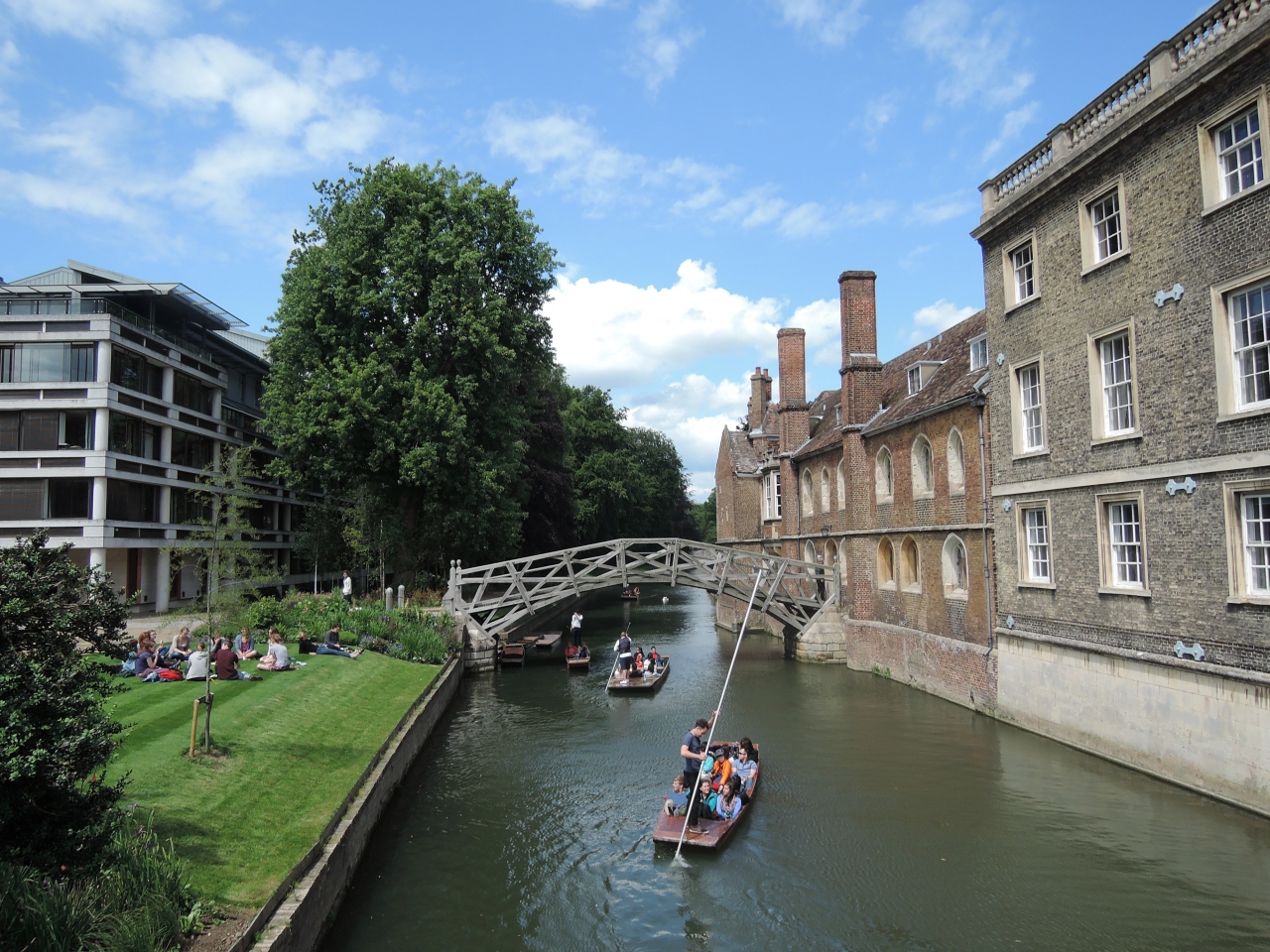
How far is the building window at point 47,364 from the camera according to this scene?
29.0m

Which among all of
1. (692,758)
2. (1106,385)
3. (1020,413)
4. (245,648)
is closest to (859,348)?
(1020,413)

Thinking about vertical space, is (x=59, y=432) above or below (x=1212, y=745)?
above

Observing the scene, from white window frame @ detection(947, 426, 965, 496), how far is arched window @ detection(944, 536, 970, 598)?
4.15 ft

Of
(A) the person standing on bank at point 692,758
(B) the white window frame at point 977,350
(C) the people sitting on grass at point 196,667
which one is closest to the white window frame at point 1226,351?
(A) the person standing on bank at point 692,758

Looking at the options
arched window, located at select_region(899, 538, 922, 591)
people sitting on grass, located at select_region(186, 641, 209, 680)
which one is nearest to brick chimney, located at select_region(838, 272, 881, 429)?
arched window, located at select_region(899, 538, 922, 591)

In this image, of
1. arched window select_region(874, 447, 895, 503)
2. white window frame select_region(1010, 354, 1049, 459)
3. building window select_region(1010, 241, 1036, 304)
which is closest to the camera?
white window frame select_region(1010, 354, 1049, 459)

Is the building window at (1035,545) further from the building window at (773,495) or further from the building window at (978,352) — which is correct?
the building window at (773,495)

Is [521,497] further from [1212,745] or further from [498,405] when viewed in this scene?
[1212,745]

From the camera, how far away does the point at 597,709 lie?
69.3 ft

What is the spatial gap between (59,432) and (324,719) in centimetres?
2121

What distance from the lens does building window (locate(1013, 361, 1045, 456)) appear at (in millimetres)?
16656

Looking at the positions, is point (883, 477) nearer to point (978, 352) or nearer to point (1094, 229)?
point (978, 352)

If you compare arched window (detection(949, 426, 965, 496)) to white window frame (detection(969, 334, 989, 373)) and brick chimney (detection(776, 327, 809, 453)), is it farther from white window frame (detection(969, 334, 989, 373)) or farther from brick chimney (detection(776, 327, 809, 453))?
brick chimney (detection(776, 327, 809, 453))

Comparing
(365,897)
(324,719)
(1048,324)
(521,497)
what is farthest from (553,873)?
(521,497)
